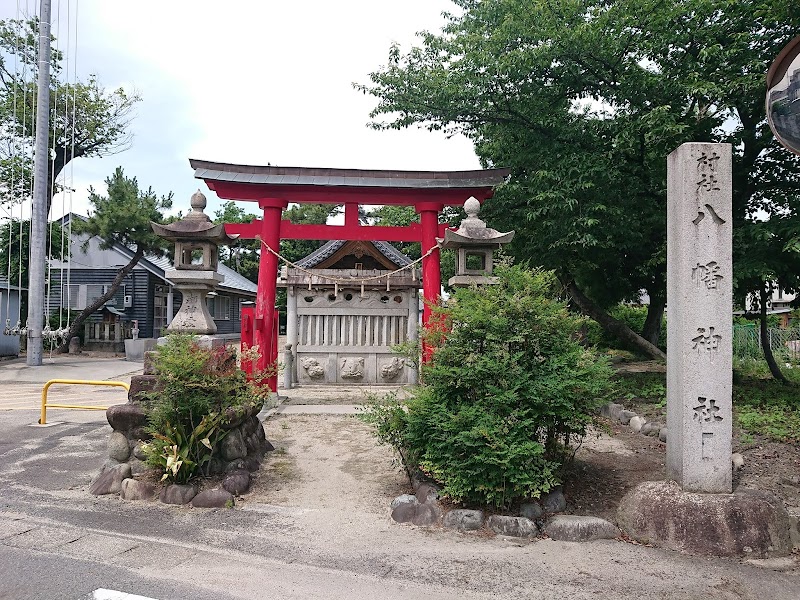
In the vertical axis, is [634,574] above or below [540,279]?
below

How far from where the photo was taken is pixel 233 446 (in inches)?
247


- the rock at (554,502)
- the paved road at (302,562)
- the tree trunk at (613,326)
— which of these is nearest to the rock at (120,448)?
the paved road at (302,562)

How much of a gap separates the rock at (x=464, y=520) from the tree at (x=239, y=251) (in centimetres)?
3740

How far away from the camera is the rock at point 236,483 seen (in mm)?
5750

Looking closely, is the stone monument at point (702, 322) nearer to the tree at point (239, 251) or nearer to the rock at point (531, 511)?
the rock at point (531, 511)

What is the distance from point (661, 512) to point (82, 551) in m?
4.85

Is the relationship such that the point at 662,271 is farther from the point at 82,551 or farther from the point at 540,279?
the point at 82,551

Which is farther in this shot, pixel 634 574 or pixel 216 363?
pixel 216 363

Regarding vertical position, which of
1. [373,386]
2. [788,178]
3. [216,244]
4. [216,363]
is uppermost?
[788,178]

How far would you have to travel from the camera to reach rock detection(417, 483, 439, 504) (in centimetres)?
518

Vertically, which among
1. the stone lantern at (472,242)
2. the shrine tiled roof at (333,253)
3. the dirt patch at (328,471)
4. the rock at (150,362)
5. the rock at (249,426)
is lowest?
the dirt patch at (328,471)

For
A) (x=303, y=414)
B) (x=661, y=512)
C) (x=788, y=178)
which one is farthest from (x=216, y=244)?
(x=788, y=178)

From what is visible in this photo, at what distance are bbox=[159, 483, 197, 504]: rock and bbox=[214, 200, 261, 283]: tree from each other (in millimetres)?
35989

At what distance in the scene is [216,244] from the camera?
8.20 meters
